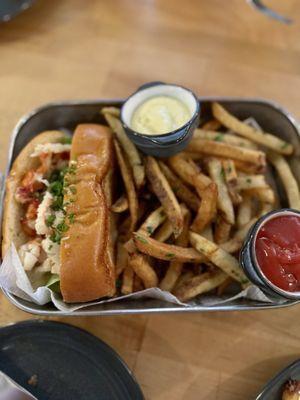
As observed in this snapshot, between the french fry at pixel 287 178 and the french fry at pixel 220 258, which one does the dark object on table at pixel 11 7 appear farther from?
the french fry at pixel 220 258

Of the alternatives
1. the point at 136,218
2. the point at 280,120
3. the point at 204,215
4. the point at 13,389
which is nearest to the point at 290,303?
the point at 204,215

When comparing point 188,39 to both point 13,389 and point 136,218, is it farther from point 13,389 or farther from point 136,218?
point 13,389

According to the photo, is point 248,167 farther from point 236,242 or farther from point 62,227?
point 62,227

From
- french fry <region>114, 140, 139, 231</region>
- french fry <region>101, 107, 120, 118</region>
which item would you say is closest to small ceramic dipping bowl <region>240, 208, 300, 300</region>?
french fry <region>114, 140, 139, 231</region>

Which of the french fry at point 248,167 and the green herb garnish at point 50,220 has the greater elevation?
the french fry at point 248,167

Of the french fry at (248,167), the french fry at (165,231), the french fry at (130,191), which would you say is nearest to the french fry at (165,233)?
the french fry at (165,231)

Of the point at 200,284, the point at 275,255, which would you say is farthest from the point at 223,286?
the point at 275,255
